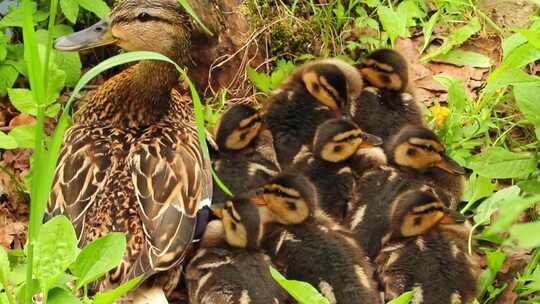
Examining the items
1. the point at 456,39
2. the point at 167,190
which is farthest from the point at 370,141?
the point at 456,39

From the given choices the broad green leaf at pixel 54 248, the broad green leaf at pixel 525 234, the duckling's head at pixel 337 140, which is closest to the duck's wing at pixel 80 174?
the broad green leaf at pixel 54 248

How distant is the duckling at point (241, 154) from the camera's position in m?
3.44

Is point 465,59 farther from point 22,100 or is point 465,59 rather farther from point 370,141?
point 22,100

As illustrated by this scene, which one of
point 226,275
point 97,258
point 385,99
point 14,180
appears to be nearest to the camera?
point 97,258

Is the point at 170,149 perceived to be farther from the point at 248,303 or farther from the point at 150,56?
the point at 150,56

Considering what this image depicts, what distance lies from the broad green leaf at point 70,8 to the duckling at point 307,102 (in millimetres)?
859

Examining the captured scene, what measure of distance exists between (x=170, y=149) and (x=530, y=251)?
1349 millimetres

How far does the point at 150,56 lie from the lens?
222 centimetres

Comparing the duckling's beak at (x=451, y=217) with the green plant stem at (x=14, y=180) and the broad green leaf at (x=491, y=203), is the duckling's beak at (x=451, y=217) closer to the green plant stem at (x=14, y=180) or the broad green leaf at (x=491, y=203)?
the broad green leaf at (x=491, y=203)

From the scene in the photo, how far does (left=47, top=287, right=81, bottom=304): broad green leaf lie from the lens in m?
2.35

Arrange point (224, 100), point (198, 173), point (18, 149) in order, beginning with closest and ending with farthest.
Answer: point (198, 173)
point (18, 149)
point (224, 100)

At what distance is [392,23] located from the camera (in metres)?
4.25

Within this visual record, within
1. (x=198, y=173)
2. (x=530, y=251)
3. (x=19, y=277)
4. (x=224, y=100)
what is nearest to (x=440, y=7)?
(x=224, y=100)

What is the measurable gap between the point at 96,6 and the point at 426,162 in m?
1.47
